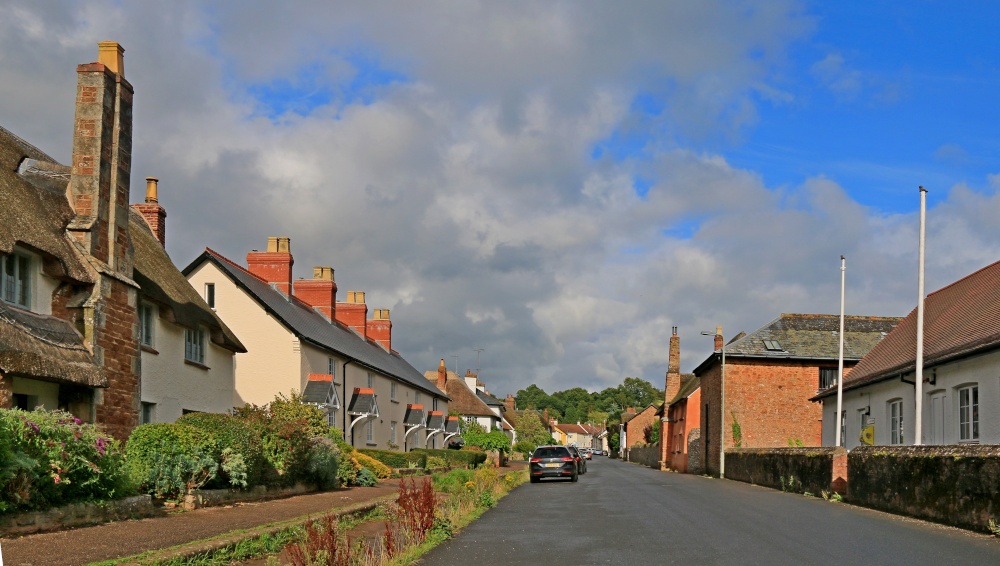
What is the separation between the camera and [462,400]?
84688 mm

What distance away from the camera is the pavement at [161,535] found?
9.83 m

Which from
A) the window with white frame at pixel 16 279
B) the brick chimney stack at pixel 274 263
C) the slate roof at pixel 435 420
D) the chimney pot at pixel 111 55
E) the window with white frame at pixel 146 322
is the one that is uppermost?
the chimney pot at pixel 111 55

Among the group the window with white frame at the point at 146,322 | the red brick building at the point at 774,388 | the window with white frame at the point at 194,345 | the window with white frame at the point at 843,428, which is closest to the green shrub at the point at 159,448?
the window with white frame at the point at 146,322

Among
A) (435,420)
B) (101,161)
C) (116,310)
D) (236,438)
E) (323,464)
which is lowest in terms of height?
(435,420)

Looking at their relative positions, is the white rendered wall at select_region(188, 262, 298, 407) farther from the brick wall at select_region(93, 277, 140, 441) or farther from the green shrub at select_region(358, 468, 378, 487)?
the brick wall at select_region(93, 277, 140, 441)

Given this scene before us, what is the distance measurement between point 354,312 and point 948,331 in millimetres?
33989

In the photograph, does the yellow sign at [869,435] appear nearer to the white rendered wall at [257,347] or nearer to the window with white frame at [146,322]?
the white rendered wall at [257,347]

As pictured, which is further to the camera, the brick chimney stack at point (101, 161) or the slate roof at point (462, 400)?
the slate roof at point (462, 400)

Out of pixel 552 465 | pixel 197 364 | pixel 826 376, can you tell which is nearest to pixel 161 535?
pixel 197 364

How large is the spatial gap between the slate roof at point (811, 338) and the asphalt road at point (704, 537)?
22.4 metres

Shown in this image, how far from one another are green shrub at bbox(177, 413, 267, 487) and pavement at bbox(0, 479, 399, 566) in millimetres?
1052

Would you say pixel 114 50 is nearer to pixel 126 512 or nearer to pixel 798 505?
pixel 126 512

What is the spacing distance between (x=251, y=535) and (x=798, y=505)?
13792 millimetres

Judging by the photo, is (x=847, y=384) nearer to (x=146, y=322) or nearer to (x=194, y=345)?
(x=194, y=345)
